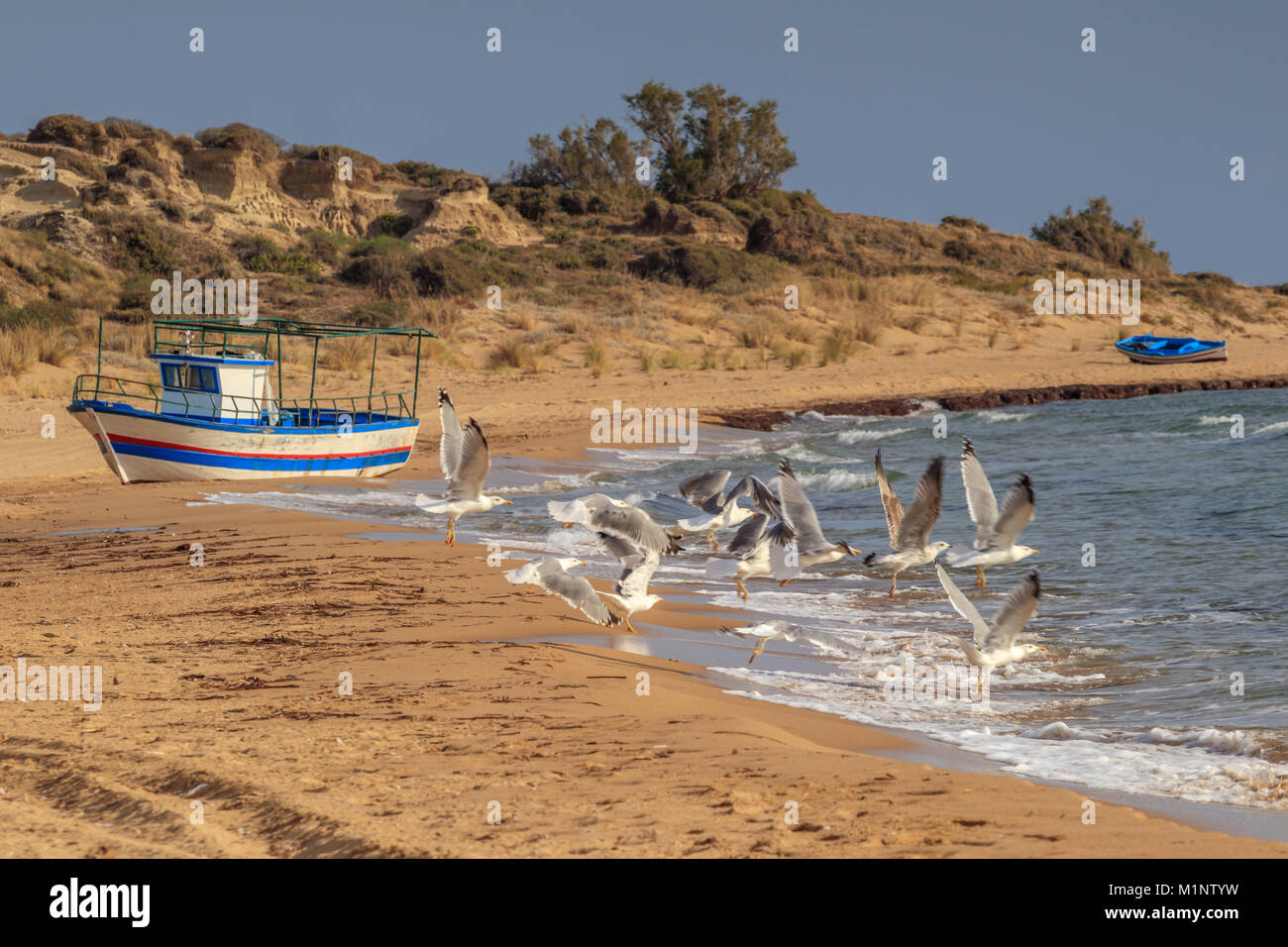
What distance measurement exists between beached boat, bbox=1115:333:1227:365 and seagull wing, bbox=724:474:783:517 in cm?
2655

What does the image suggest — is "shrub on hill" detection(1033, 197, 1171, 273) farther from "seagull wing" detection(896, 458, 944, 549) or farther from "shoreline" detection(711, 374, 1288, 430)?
"seagull wing" detection(896, 458, 944, 549)

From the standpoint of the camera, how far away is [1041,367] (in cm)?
3375

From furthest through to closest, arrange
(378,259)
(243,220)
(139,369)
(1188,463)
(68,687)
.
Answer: (243,220), (378,259), (139,369), (1188,463), (68,687)

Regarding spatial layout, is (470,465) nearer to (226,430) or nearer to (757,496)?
(757,496)

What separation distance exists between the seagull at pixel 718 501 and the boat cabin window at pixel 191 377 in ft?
30.8

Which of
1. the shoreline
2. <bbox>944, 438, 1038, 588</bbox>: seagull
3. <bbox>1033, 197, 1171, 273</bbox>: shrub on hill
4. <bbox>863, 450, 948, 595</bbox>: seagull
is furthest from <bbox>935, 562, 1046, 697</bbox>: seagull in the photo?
<bbox>1033, 197, 1171, 273</bbox>: shrub on hill

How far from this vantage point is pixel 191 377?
60.1 ft

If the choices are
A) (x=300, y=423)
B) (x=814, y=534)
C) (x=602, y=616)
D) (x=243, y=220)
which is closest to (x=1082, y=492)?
(x=814, y=534)

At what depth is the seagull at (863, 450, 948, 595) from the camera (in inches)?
377

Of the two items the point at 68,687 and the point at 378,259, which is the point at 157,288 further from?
the point at 68,687

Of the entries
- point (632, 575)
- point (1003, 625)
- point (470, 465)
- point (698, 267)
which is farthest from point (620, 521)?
point (698, 267)

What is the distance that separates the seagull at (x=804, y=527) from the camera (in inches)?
384

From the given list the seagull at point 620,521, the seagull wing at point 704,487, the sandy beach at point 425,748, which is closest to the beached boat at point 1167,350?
the seagull wing at point 704,487
